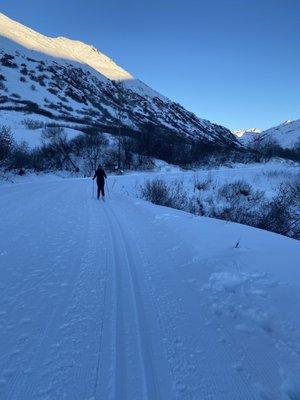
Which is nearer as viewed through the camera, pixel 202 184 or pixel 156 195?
pixel 156 195

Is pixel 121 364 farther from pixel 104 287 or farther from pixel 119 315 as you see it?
pixel 104 287

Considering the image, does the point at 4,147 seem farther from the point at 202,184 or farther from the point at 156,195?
the point at 202,184

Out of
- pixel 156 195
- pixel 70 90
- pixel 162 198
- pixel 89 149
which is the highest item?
pixel 70 90

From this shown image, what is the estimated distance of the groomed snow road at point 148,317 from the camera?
11.0ft

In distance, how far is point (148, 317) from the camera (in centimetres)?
464

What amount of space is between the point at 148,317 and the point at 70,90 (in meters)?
66.0

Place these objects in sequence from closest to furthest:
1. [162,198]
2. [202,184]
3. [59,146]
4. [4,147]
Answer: [162,198], [4,147], [202,184], [59,146]

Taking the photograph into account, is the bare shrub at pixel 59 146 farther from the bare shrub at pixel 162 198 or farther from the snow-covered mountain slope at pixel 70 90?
the bare shrub at pixel 162 198

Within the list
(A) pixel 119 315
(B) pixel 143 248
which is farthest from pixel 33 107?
(A) pixel 119 315

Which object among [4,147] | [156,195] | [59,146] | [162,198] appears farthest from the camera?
[59,146]

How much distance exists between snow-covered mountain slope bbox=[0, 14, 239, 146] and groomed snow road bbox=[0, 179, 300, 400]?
45.6m

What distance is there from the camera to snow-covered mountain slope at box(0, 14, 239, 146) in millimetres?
55656

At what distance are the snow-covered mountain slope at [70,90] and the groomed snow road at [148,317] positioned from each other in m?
45.6

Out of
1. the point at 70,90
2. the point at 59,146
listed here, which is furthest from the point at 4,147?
the point at 70,90
